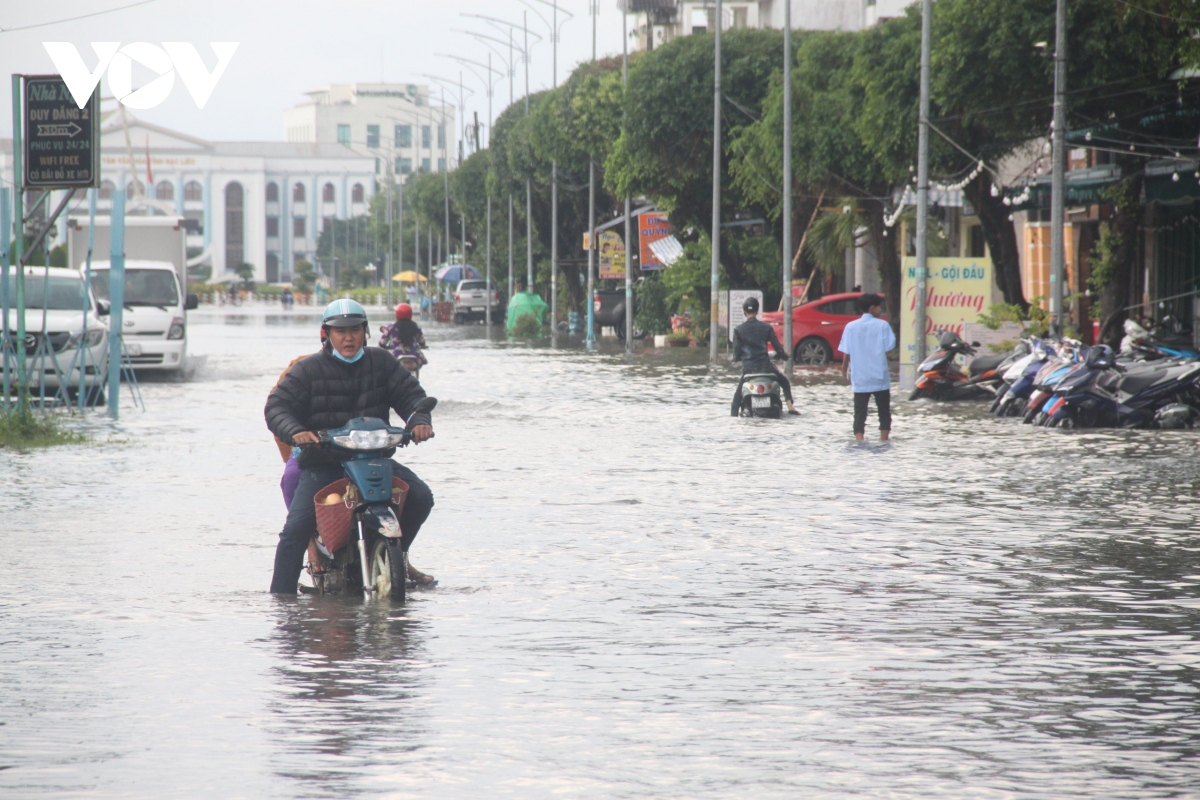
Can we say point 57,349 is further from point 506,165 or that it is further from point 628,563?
point 506,165

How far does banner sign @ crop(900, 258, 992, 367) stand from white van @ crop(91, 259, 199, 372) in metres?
12.0

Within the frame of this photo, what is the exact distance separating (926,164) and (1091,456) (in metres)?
12.7

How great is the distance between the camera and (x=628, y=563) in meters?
10.7

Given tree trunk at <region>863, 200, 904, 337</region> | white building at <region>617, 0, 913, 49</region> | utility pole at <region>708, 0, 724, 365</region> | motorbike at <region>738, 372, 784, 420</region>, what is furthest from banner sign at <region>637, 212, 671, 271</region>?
motorbike at <region>738, 372, 784, 420</region>

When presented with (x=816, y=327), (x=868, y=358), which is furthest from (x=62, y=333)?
(x=816, y=327)

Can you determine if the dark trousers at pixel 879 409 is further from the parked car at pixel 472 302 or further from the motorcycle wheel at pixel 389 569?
the parked car at pixel 472 302

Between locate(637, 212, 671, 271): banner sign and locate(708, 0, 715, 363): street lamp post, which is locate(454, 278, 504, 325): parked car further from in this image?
locate(708, 0, 715, 363): street lamp post

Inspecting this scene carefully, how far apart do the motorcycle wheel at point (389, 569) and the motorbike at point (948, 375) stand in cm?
1908

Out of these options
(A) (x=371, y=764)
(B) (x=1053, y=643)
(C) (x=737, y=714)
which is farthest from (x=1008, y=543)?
(A) (x=371, y=764)

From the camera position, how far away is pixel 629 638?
27.1ft

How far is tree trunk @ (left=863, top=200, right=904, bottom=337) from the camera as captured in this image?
41.4m

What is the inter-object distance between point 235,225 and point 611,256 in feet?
401

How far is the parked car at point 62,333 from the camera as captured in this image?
937 inches

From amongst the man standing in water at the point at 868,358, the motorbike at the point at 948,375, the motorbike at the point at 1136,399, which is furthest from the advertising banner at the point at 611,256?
the man standing in water at the point at 868,358
